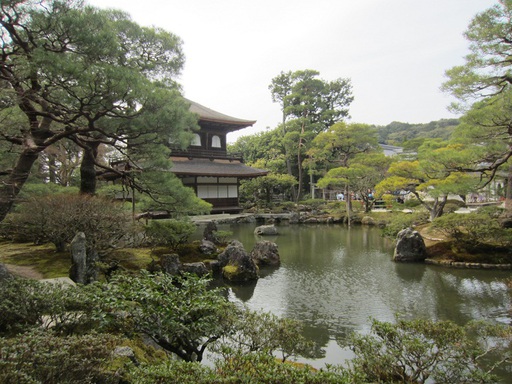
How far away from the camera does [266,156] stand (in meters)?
34.0

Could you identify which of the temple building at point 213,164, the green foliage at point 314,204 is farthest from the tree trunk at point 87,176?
the green foliage at point 314,204

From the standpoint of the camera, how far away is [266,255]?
1118 centimetres

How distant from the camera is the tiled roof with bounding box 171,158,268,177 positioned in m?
19.3

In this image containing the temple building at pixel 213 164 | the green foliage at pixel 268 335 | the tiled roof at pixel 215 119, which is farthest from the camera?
the tiled roof at pixel 215 119

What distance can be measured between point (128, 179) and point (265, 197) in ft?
67.1

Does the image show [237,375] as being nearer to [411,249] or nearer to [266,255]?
[266,255]

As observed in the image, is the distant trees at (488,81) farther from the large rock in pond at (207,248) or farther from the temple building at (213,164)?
the temple building at (213,164)

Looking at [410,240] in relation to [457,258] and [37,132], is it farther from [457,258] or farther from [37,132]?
[37,132]

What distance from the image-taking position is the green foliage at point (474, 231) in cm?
1022

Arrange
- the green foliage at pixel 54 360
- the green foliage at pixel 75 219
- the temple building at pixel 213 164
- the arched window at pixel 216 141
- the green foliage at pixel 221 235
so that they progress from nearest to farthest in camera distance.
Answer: the green foliage at pixel 54 360 < the green foliage at pixel 75 219 < the green foliage at pixel 221 235 < the temple building at pixel 213 164 < the arched window at pixel 216 141

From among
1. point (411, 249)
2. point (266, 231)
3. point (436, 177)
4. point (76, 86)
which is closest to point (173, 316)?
point (76, 86)

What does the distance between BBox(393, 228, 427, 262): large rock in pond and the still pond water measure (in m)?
0.46

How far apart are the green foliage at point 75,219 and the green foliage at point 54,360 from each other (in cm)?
471

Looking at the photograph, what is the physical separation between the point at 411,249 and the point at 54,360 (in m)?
11.2
